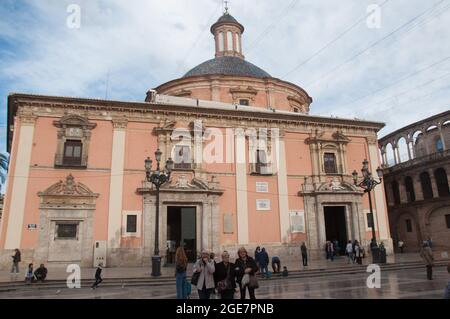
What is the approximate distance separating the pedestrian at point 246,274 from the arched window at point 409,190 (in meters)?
27.5

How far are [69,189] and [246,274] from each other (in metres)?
13.5

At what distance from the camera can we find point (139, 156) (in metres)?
19.6

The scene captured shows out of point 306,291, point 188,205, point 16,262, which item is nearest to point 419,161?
point 188,205

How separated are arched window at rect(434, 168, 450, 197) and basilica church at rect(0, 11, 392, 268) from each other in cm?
842

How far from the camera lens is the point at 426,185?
97.7 ft

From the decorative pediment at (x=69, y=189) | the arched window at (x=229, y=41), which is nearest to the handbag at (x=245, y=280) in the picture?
the decorative pediment at (x=69, y=189)

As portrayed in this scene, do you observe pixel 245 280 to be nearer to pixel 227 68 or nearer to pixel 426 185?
pixel 227 68

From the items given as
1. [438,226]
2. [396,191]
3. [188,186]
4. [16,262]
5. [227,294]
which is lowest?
[227,294]

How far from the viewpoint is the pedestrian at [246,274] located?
7.37 m

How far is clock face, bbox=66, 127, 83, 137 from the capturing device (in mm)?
18906

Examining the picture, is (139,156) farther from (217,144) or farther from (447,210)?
(447,210)

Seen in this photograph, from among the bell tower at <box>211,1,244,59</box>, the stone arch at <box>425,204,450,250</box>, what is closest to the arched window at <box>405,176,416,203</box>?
the stone arch at <box>425,204,450,250</box>

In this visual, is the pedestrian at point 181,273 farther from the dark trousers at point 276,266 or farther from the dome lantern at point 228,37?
the dome lantern at point 228,37
